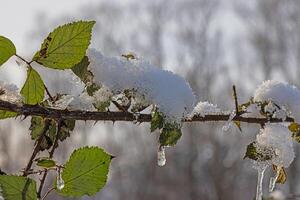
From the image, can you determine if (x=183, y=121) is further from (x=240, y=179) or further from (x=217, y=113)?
(x=240, y=179)

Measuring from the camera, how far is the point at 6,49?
42cm

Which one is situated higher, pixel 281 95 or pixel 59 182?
pixel 281 95

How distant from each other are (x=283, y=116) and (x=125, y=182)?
1228cm

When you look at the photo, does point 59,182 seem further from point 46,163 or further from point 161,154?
point 161,154

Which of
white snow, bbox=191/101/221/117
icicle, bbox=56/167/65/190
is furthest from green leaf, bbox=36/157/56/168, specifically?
white snow, bbox=191/101/221/117

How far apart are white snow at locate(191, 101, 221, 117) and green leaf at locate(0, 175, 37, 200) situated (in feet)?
0.43

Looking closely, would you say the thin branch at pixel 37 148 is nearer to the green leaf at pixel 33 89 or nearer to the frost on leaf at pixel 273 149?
the green leaf at pixel 33 89

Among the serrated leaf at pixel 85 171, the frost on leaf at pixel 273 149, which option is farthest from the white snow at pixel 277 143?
the serrated leaf at pixel 85 171

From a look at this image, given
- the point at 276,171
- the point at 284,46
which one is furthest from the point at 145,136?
the point at 276,171

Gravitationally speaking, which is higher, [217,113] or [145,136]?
[145,136]

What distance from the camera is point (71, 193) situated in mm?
419

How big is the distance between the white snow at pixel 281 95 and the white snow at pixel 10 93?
18 cm

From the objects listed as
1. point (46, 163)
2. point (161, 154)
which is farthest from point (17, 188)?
point (161, 154)

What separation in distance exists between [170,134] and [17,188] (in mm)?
116
